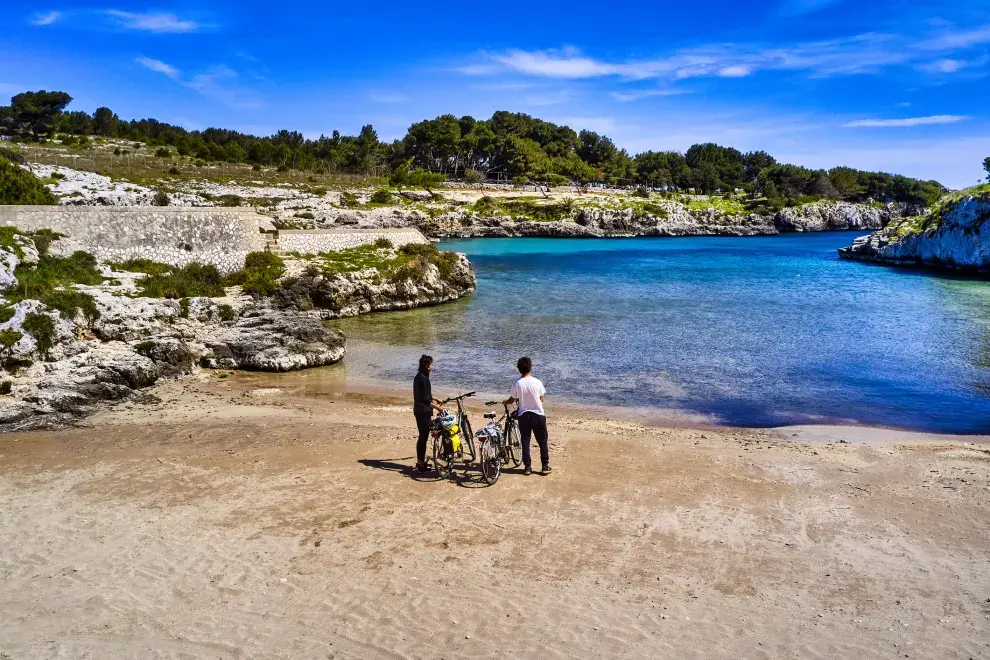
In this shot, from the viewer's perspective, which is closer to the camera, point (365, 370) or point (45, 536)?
point (45, 536)

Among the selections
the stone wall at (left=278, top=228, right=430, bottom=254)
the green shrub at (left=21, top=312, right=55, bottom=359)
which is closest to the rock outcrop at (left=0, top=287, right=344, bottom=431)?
the green shrub at (left=21, top=312, right=55, bottom=359)

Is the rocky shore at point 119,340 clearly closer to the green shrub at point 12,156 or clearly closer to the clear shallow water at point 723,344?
the clear shallow water at point 723,344

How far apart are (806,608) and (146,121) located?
133 metres

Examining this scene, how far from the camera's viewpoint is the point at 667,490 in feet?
36.1

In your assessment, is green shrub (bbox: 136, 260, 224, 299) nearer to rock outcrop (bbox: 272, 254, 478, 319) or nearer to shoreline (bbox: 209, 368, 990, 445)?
rock outcrop (bbox: 272, 254, 478, 319)

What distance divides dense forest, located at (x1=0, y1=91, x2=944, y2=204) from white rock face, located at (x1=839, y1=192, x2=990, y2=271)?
68.5 meters

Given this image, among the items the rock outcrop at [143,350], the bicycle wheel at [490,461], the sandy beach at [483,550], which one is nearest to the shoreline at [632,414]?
the rock outcrop at [143,350]

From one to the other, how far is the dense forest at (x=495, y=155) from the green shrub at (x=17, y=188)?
56.0 m

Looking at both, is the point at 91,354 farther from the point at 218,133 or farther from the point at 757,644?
the point at 218,133

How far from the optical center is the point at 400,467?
11.9 metres

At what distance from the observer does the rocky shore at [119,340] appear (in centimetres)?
1537

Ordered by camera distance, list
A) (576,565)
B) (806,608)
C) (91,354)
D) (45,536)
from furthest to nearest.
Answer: (91,354) < (45,536) < (576,565) < (806,608)

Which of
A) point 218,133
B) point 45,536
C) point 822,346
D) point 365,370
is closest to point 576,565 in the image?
point 45,536

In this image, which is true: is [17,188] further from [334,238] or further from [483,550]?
[483,550]
